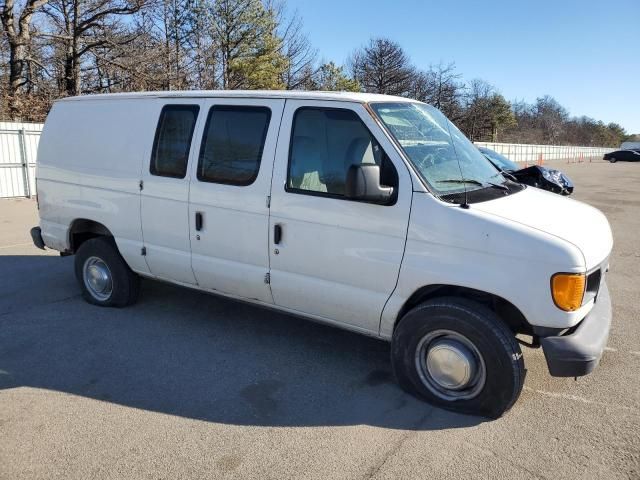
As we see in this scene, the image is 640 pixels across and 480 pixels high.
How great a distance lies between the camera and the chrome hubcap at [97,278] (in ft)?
17.9

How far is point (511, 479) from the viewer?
2.85 m

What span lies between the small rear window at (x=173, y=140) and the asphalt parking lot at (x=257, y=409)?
1578mm

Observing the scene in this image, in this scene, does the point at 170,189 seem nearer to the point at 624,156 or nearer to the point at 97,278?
the point at 97,278

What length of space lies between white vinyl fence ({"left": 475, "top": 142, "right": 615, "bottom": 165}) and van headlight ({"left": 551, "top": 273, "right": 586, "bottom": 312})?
30255 millimetres

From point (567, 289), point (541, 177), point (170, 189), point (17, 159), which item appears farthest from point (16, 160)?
point (567, 289)

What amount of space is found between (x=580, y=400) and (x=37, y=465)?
3655 mm

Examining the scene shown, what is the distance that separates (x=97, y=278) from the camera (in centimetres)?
553

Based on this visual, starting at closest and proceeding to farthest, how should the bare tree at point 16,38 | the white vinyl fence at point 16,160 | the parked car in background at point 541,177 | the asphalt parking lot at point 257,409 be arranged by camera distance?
the asphalt parking lot at point 257,409 → the parked car in background at point 541,177 → the white vinyl fence at point 16,160 → the bare tree at point 16,38

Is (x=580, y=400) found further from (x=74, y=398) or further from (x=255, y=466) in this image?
(x=74, y=398)

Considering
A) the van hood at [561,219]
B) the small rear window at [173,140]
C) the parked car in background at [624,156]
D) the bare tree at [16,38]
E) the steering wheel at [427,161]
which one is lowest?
the van hood at [561,219]

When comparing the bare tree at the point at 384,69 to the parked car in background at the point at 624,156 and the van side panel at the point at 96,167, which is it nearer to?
the parked car in background at the point at 624,156

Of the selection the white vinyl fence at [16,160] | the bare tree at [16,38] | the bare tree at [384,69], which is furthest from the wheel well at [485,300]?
the bare tree at [384,69]

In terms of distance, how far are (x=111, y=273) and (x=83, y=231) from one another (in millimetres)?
628

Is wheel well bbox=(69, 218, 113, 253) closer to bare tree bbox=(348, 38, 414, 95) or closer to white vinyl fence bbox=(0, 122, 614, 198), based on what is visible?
white vinyl fence bbox=(0, 122, 614, 198)
